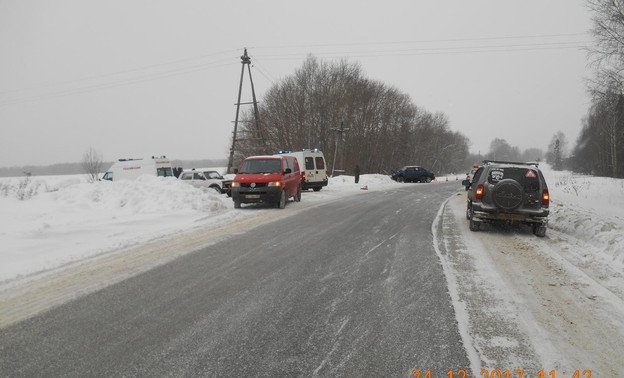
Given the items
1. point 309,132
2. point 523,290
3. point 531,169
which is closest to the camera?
point 523,290

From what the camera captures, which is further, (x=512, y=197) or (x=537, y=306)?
(x=512, y=197)

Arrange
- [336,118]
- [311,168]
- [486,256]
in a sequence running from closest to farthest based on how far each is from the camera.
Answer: [486,256], [311,168], [336,118]

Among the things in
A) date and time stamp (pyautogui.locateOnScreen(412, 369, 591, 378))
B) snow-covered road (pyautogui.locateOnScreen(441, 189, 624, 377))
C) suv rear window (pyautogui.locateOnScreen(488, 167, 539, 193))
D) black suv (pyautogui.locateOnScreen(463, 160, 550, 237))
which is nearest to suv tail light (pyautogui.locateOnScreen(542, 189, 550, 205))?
black suv (pyautogui.locateOnScreen(463, 160, 550, 237))

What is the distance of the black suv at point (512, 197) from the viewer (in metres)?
8.52

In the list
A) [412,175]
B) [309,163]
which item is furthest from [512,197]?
[412,175]

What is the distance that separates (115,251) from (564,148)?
178592 millimetres

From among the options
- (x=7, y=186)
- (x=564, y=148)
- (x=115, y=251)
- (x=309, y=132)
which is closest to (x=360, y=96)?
(x=309, y=132)

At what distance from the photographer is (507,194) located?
8586mm

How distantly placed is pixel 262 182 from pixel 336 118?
110 feet

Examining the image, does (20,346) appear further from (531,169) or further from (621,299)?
(531,169)

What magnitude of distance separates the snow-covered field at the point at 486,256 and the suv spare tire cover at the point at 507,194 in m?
0.77

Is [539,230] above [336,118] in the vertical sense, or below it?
below

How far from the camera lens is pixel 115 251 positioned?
7.05 meters

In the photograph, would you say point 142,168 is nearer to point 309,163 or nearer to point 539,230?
point 309,163
